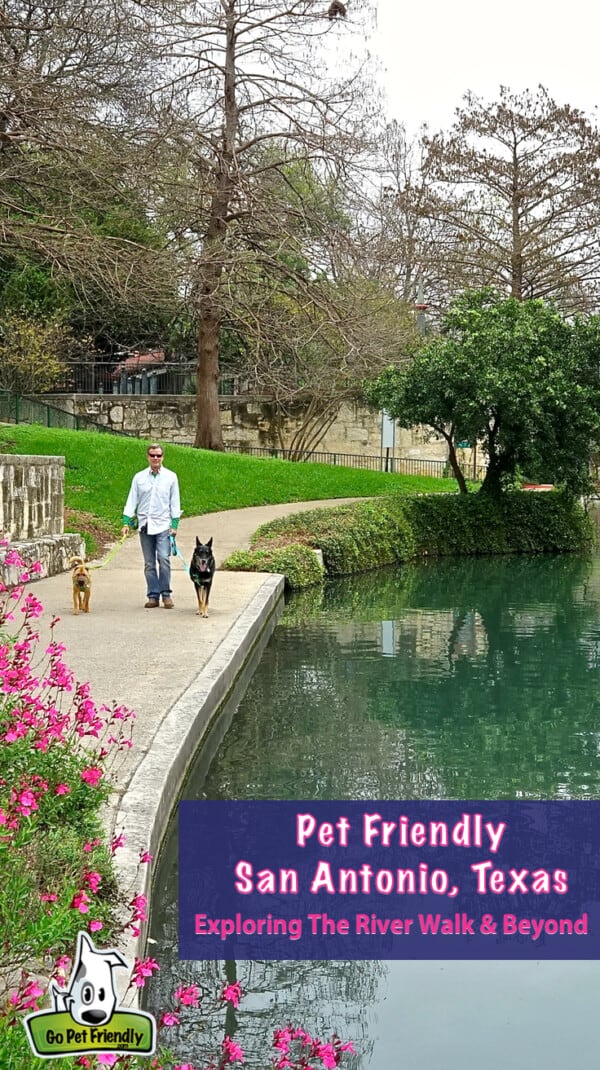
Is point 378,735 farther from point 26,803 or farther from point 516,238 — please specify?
point 516,238

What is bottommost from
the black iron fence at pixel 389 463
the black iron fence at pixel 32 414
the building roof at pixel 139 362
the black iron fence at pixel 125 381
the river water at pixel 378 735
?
the river water at pixel 378 735

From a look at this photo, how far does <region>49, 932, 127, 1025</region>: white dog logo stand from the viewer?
2.86 metres

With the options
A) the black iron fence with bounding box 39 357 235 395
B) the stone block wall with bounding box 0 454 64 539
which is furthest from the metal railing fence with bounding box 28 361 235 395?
the stone block wall with bounding box 0 454 64 539

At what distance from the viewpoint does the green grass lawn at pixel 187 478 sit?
2403 centimetres

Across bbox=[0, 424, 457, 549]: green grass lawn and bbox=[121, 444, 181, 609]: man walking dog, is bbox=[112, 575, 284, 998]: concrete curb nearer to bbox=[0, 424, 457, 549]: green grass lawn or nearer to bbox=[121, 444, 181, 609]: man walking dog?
bbox=[121, 444, 181, 609]: man walking dog

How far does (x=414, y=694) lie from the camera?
1227 centimetres

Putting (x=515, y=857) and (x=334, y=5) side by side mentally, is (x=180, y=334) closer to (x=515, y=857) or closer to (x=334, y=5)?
(x=334, y=5)

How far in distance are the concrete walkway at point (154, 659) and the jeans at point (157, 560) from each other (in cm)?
24

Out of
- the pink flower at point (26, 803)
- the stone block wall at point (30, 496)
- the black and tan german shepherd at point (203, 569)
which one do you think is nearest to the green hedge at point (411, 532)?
the stone block wall at point (30, 496)

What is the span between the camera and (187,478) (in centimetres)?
2978

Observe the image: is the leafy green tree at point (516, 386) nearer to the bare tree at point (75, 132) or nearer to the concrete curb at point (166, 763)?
the bare tree at point (75, 132)

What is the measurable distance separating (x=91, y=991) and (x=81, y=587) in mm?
10313

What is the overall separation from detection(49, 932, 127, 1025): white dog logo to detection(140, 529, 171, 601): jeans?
1082cm

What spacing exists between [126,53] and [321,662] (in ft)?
44.3
